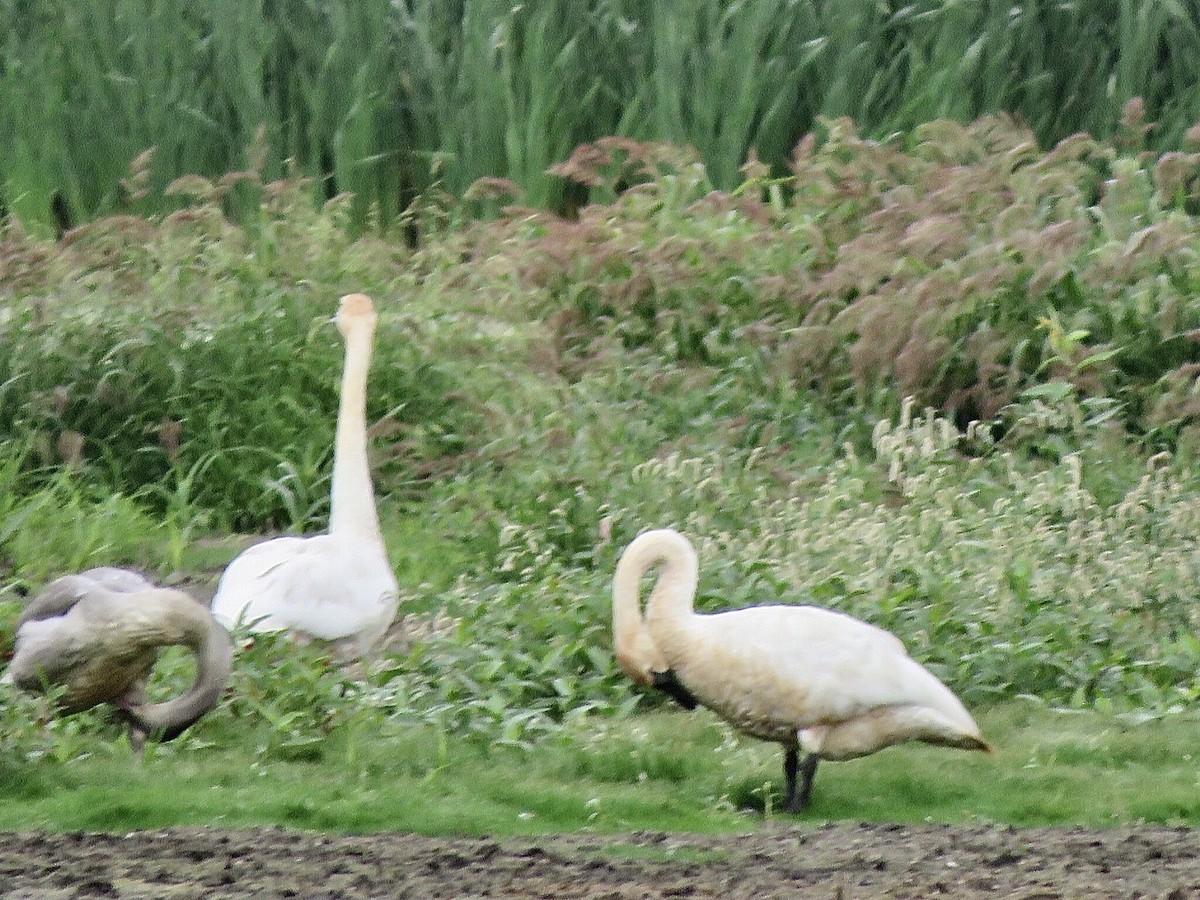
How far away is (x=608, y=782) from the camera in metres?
5.11

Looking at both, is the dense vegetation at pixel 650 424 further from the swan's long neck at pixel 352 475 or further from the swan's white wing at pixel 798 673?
the swan's long neck at pixel 352 475

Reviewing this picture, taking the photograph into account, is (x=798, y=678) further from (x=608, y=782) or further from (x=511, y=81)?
(x=511, y=81)

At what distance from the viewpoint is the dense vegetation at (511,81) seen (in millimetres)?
10414

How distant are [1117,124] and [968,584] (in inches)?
212

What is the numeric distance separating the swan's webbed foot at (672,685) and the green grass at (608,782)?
22 cm

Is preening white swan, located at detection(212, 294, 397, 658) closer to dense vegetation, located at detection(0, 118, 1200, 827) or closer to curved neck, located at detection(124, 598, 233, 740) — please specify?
dense vegetation, located at detection(0, 118, 1200, 827)

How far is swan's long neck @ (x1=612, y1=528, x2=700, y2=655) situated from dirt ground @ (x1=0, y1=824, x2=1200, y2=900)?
28.4 inches

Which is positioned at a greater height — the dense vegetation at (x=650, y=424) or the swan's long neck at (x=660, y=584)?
the swan's long neck at (x=660, y=584)

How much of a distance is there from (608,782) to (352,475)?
4.86ft

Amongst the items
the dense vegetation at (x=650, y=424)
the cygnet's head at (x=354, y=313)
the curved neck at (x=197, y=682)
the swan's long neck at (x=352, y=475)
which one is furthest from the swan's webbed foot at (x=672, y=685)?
the cygnet's head at (x=354, y=313)

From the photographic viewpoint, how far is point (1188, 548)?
21.5 ft

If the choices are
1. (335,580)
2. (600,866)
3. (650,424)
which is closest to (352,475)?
(335,580)

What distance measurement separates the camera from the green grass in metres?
4.54

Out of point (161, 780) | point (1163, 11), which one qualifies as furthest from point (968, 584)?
point (1163, 11)
